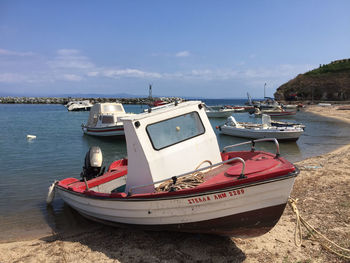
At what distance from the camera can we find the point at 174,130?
6203mm

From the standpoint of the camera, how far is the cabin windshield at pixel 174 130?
595 cm

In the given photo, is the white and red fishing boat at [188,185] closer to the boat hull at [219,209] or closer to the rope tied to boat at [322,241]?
the boat hull at [219,209]

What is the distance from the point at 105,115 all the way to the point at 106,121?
1.85ft

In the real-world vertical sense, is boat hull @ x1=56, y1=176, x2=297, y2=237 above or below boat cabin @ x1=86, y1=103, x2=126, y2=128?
below

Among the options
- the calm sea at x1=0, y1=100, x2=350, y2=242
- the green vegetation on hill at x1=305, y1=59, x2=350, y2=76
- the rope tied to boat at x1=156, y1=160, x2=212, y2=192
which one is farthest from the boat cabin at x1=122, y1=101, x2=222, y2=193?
the green vegetation on hill at x1=305, y1=59, x2=350, y2=76

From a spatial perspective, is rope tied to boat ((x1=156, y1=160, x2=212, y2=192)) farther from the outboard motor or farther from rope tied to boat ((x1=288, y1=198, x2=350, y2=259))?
the outboard motor

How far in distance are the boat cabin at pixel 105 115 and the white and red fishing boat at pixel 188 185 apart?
17.4 meters

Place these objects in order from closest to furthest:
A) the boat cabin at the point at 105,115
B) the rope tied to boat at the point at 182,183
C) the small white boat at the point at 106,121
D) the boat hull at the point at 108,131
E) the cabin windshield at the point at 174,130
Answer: the rope tied to boat at the point at 182,183, the cabin windshield at the point at 174,130, the boat hull at the point at 108,131, the small white boat at the point at 106,121, the boat cabin at the point at 105,115

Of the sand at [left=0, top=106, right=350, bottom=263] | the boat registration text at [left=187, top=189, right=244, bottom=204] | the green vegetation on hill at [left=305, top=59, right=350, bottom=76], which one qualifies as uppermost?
the green vegetation on hill at [left=305, top=59, right=350, bottom=76]

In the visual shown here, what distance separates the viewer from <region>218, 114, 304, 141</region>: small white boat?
21.4 metres

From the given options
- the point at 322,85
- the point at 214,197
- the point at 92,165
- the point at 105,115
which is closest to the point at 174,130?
the point at 214,197

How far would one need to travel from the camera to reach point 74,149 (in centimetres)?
2041

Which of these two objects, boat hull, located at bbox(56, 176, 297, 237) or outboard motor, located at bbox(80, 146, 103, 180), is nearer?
boat hull, located at bbox(56, 176, 297, 237)

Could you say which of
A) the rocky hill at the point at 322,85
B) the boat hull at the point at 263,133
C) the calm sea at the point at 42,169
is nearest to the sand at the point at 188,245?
the calm sea at the point at 42,169
